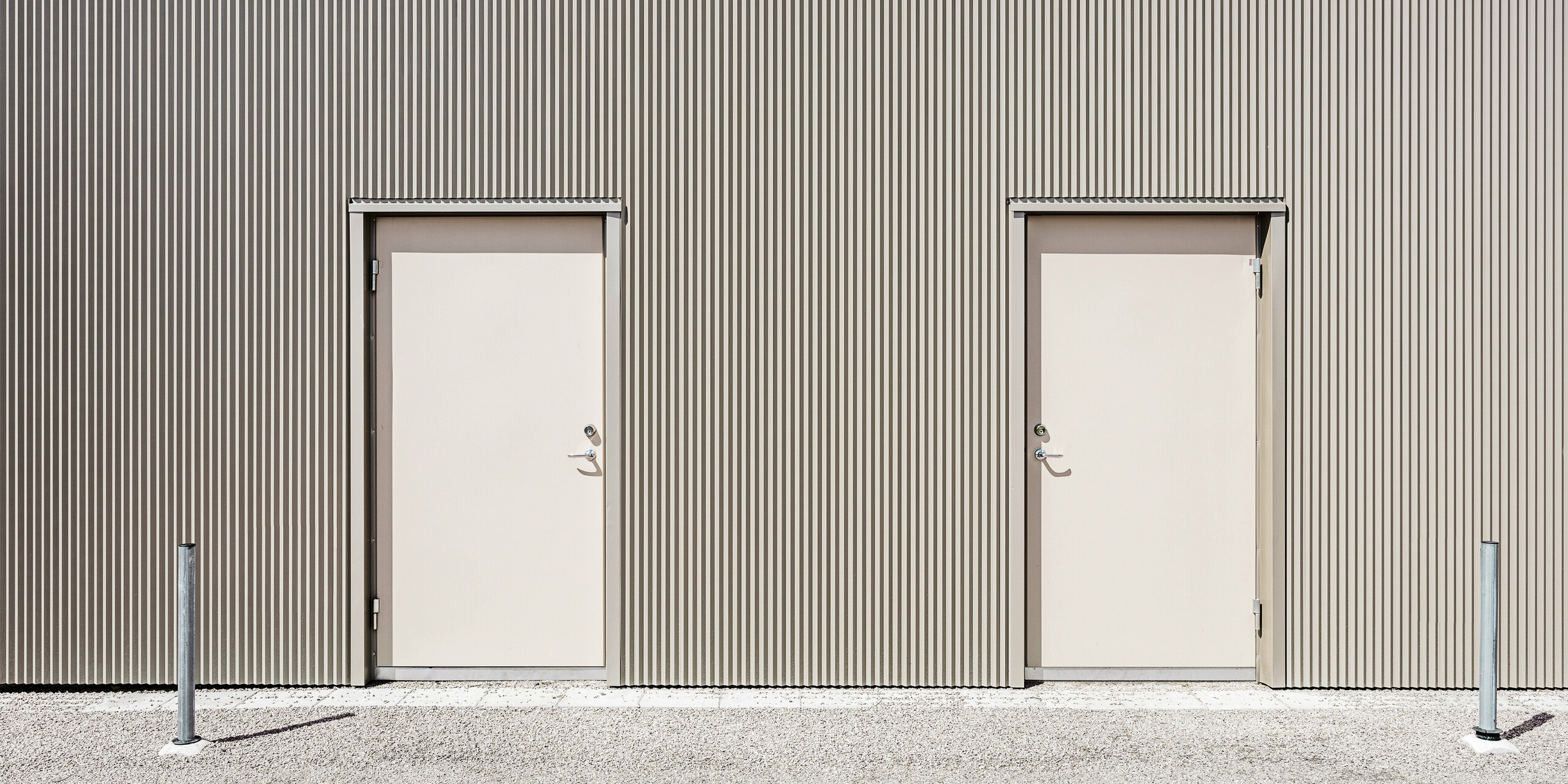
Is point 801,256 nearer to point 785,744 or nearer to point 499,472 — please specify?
point 499,472

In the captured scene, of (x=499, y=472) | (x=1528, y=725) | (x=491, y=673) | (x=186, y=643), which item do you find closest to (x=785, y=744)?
(x=491, y=673)

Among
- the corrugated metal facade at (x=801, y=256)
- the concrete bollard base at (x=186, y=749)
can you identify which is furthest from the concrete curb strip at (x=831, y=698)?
the concrete bollard base at (x=186, y=749)

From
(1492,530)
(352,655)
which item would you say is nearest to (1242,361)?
(1492,530)

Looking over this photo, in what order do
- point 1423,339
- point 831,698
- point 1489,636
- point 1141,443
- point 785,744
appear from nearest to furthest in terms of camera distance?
point 1489,636 < point 785,744 < point 831,698 < point 1423,339 < point 1141,443

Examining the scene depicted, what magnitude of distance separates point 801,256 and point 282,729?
3.10m

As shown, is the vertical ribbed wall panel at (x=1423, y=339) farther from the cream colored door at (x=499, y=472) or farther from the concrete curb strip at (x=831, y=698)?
the cream colored door at (x=499, y=472)

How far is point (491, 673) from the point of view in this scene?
521cm

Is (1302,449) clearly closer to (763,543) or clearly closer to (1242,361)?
Result: (1242,361)

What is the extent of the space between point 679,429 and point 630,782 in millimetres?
1740

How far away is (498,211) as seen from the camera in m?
5.11

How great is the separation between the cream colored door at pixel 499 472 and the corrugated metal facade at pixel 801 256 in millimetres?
304

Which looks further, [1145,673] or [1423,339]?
[1145,673]

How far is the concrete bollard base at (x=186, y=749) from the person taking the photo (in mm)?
4172

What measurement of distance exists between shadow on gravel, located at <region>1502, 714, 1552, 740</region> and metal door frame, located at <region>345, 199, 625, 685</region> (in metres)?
3.88
